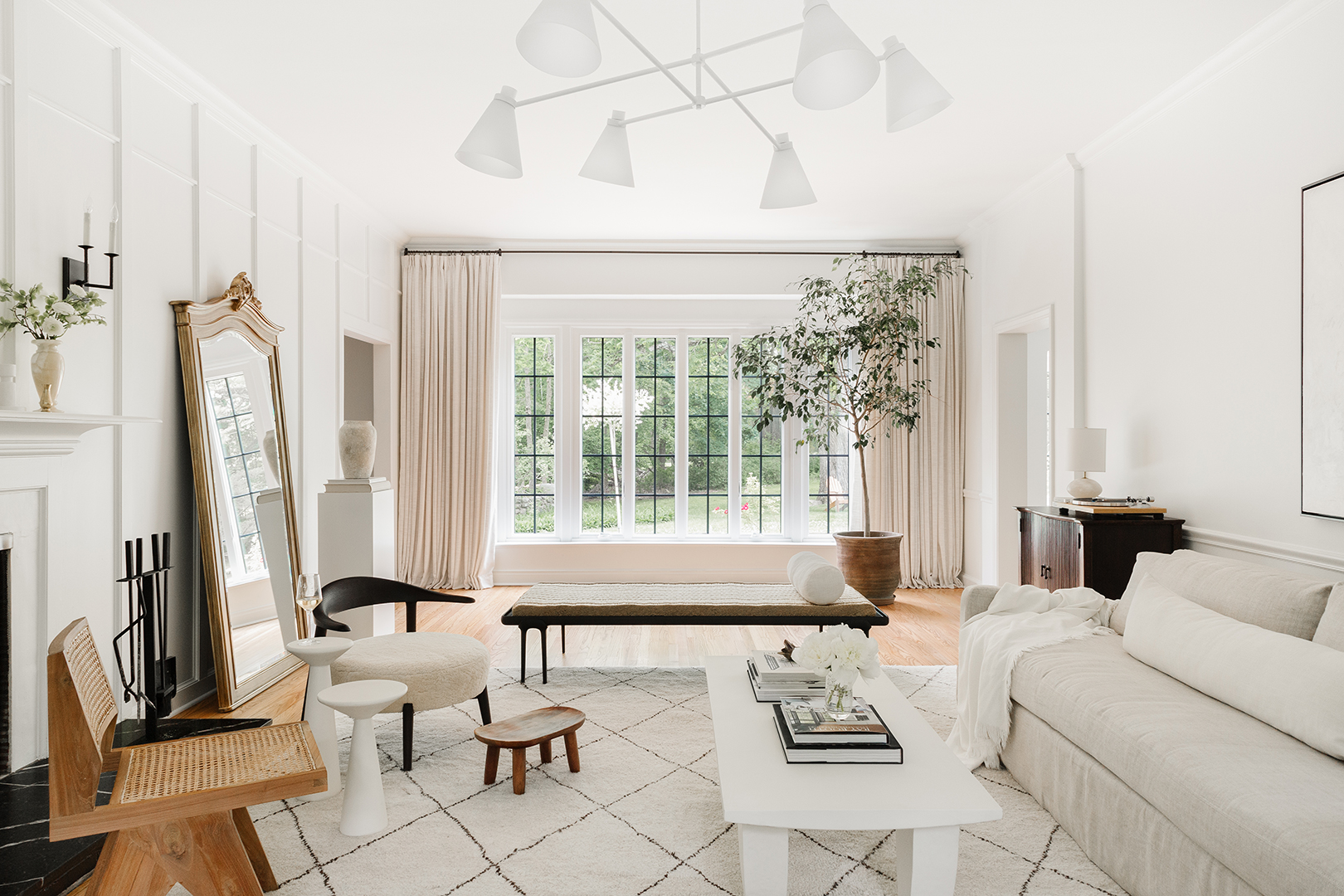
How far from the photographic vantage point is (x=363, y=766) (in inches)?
97.3

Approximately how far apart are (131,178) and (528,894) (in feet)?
10.1

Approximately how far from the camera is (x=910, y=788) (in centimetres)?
193

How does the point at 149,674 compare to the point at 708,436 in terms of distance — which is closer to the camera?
the point at 149,674

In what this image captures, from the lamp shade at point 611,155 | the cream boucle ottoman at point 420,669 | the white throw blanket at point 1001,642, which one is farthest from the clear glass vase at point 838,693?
the lamp shade at point 611,155

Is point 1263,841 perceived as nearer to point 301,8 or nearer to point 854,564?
point 301,8

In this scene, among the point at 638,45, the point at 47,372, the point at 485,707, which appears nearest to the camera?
the point at 638,45

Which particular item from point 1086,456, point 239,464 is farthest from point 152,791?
point 1086,456

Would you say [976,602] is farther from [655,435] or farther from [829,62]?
[655,435]

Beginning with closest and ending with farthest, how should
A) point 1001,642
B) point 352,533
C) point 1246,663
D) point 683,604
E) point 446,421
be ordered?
point 1246,663, point 1001,642, point 683,604, point 352,533, point 446,421

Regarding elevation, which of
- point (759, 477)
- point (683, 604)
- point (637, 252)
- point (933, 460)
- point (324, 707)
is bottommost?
point (324, 707)

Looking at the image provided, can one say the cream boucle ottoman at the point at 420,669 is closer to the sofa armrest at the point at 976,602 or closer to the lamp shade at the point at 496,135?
the lamp shade at the point at 496,135

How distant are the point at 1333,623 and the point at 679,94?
3178 millimetres

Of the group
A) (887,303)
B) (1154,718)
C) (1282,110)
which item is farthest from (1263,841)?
(887,303)

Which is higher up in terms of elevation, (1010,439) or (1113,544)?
(1010,439)
